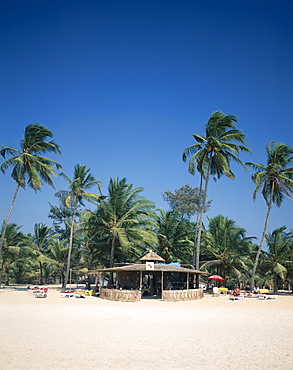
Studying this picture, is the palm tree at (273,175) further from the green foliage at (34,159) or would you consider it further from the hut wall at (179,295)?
the green foliage at (34,159)

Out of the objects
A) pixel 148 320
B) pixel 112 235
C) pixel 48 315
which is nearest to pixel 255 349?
pixel 148 320

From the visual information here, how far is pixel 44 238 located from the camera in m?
37.1

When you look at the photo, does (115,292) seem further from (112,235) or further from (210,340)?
(210,340)

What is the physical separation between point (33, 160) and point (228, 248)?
63.7 feet

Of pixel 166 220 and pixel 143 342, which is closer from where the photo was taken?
pixel 143 342

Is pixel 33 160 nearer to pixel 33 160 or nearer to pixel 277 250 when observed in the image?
pixel 33 160

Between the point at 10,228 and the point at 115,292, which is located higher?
the point at 10,228

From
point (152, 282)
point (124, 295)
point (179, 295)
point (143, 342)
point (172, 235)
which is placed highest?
point (172, 235)

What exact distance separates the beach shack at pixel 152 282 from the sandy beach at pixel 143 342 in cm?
684

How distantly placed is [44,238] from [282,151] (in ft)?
87.5

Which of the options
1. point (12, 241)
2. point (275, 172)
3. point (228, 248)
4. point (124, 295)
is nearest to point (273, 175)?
point (275, 172)

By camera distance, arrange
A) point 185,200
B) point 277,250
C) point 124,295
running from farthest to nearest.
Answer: point 185,200 < point 277,250 < point 124,295

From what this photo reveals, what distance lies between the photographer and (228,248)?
31125 mm

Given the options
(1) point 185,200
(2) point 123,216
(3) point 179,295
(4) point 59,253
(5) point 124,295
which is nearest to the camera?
(5) point 124,295
